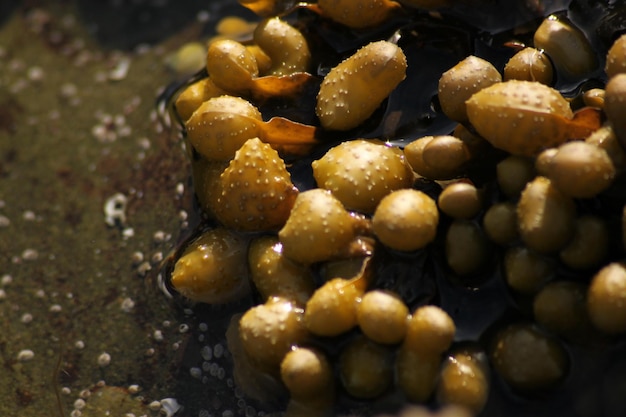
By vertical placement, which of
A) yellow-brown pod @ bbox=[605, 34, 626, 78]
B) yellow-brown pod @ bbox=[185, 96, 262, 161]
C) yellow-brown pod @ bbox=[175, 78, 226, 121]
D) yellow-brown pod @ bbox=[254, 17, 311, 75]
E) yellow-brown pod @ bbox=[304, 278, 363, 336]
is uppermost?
yellow-brown pod @ bbox=[605, 34, 626, 78]

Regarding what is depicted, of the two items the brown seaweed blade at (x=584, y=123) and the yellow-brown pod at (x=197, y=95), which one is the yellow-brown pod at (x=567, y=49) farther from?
the yellow-brown pod at (x=197, y=95)

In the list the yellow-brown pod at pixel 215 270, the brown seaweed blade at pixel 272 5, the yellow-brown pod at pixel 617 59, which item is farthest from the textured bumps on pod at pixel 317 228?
the brown seaweed blade at pixel 272 5

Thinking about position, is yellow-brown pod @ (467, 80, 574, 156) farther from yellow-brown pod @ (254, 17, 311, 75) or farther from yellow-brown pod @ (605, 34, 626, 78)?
yellow-brown pod @ (254, 17, 311, 75)

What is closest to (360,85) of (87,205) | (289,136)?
(289,136)

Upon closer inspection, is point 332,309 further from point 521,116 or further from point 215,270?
point 521,116

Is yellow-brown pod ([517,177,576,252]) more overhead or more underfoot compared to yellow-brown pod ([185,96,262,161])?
more overhead

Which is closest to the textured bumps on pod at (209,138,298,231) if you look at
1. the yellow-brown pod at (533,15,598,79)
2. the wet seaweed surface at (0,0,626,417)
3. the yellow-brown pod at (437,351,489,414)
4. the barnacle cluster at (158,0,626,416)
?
the barnacle cluster at (158,0,626,416)

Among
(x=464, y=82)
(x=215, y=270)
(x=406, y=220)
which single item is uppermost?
(x=464, y=82)

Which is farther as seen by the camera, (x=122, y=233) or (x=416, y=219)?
(x=122, y=233)
